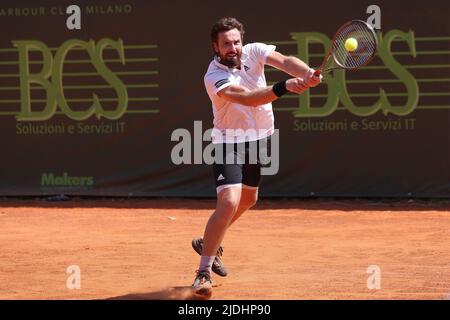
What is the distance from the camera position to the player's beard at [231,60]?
5.20m

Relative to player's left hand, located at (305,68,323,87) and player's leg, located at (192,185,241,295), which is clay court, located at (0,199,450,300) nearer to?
player's leg, located at (192,185,241,295)

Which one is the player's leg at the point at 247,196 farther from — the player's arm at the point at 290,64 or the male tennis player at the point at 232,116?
the player's arm at the point at 290,64

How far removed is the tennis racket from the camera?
499cm

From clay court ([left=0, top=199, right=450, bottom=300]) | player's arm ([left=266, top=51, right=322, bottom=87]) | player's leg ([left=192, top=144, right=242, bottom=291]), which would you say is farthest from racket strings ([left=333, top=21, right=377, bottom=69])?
clay court ([left=0, top=199, right=450, bottom=300])

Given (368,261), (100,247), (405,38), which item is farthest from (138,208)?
(368,261)

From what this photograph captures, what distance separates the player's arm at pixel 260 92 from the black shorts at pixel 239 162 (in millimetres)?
376

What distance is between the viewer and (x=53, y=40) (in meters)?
10.3

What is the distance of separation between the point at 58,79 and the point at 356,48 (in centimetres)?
587

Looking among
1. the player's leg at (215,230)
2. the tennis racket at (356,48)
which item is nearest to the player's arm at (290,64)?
the tennis racket at (356,48)

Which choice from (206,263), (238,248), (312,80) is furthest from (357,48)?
(238,248)

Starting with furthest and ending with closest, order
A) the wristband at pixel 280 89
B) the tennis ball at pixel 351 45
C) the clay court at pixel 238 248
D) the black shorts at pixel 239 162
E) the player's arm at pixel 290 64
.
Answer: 1. the clay court at pixel 238 248
2. the black shorts at pixel 239 162
3. the player's arm at pixel 290 64
4. the tennis ball at pixel 351 45
5. the wristband at pixel 280 89

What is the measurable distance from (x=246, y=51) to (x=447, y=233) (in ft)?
10.6

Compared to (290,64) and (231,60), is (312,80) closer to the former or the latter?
(290,64)

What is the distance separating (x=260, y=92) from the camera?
4.88m
